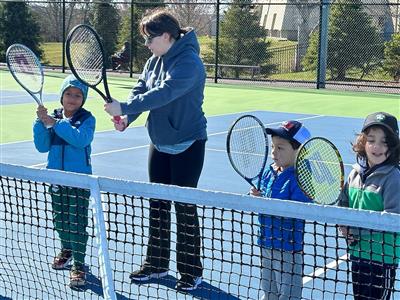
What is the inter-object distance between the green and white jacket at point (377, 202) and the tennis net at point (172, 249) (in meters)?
0.01

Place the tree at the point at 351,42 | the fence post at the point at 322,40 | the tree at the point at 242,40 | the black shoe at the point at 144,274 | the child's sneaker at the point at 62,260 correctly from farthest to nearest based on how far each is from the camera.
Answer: the tree at the point at 242,40, the tree at the point at 351,42, the fence post at the point at 322,40, the child's sneaker at the point at 62,260, the black shoe at the point at 144,274

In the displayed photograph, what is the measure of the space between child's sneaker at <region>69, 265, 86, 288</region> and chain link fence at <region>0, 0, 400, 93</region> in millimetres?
14712

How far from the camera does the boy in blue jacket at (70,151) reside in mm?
4402

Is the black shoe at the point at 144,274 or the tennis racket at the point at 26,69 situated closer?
the black shoe at the point at 144,274

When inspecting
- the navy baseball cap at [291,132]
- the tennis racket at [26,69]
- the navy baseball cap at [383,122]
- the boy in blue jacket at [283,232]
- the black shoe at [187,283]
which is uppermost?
the tennis racket at [26,69]

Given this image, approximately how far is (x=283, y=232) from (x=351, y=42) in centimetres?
2127

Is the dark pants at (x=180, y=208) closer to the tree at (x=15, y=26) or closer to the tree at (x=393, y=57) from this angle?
the tree at (x=393, y=57)

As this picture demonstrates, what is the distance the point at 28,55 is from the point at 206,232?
1911 mm

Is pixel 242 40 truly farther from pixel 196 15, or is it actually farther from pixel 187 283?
pixel 187 283

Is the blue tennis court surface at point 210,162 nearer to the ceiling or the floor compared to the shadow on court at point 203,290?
nearer to the ceiling

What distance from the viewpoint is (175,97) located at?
13.4ft

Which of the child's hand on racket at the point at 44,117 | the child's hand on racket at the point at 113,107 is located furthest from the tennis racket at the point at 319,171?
the child's hand on racket at the point at 44,117

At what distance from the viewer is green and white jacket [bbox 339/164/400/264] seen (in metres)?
3.28

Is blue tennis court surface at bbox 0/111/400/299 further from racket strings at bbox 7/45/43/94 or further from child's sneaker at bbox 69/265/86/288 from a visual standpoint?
racket strings at bbox 7/45/43/94
